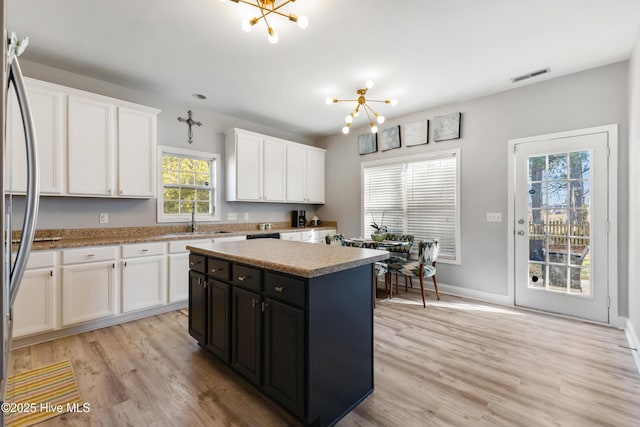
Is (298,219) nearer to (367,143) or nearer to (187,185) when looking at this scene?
(367,143)

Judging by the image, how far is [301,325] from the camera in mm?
1562

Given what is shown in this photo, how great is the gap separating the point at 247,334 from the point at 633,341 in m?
3.35

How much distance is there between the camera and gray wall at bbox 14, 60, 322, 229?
3137 millimetres

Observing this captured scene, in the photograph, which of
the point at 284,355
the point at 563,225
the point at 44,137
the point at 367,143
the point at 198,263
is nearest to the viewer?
the point at 284,355

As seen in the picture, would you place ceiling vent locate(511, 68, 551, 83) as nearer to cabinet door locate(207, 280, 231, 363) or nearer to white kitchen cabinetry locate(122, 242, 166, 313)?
cabinet door locate(207, 280, 231, 363)

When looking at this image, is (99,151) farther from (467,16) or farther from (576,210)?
(576,210)

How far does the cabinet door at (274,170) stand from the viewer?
193 inches

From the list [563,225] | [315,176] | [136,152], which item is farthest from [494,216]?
[136,152]

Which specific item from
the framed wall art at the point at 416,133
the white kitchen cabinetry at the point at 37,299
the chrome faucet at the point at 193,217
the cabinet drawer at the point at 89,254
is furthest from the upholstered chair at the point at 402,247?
the white kitchen cabinetry at the point at 37,299

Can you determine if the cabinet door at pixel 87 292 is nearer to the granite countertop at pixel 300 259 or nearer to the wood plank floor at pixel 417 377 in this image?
the wood plank floor at pixel 417 377

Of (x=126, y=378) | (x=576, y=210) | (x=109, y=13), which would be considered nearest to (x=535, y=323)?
(x=576, y=210)

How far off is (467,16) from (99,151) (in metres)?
3.77

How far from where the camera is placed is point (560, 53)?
2.88m

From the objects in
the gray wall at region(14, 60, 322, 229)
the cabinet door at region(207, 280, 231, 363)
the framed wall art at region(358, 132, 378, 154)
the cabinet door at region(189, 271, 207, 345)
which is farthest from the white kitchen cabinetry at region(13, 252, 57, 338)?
the framed wall art at region(358, 132, 378, 154)
